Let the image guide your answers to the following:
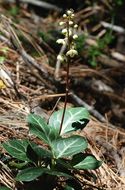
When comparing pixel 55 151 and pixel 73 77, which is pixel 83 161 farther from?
pixel 73 77

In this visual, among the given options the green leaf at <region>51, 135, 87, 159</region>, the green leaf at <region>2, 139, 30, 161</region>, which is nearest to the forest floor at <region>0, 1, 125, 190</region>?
the green leaf at <region>2, 139, 30, 161</region>

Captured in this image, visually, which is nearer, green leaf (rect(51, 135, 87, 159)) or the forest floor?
green leaf (rect(51, 135, 87, 159))

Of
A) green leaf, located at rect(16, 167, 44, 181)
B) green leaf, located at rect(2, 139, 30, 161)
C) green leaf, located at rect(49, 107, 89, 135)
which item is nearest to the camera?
green leaf, located at rect(16, 167, 44, 181)

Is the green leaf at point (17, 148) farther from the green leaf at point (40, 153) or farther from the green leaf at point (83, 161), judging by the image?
the green leaf at point (83, 161)

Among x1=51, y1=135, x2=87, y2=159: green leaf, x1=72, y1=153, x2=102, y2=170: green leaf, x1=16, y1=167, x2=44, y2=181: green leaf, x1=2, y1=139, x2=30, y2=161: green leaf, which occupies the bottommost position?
x1=72, y1=153, x2=102, y2=170: green leaf

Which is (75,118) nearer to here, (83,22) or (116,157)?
(116,157)

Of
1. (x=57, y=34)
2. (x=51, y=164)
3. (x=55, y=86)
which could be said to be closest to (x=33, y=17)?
(x=57, y=34)

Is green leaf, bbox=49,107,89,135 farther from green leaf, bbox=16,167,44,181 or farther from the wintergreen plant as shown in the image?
green leaf, bbox=16,167,44,181
